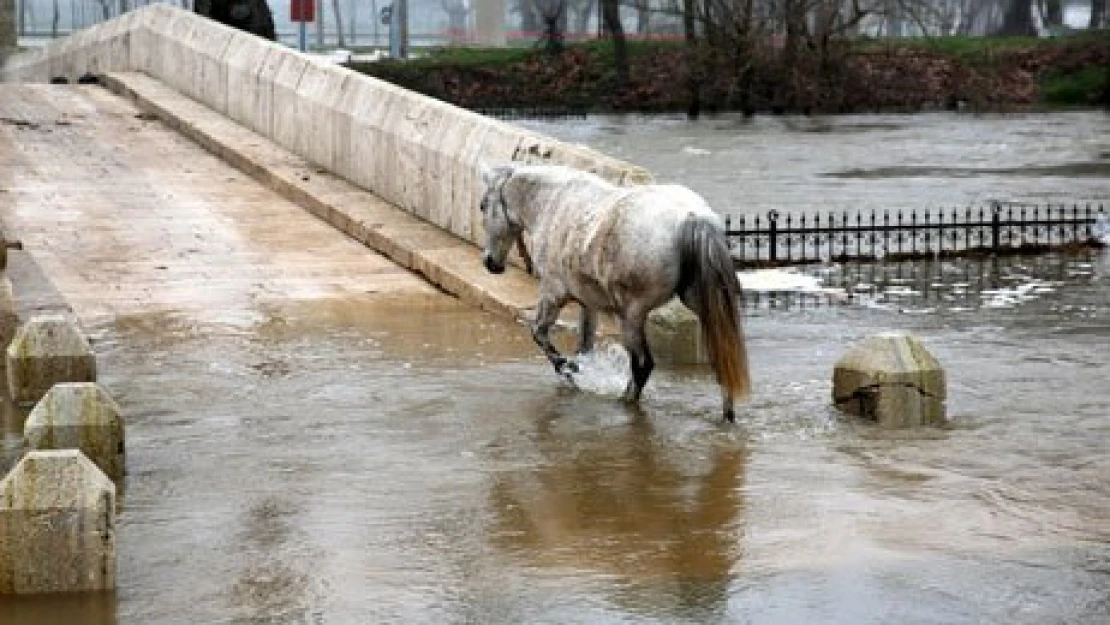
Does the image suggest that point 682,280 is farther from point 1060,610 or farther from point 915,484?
point 1060,610

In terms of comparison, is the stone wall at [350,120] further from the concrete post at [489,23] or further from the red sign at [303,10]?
the concrete post at [489,23]

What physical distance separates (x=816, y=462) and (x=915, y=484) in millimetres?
681

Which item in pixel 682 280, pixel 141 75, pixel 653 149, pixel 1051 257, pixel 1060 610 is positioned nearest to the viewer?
pixel 1060 610

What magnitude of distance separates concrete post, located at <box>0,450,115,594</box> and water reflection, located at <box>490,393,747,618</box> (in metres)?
1.67

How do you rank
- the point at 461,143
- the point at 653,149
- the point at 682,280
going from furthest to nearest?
the point at 653,149 → the point at 461,143 → the point at 682,280

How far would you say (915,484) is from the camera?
1058cm

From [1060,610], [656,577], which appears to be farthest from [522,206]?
[1060,610]

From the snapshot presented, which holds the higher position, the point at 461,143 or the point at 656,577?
the point at 461,143

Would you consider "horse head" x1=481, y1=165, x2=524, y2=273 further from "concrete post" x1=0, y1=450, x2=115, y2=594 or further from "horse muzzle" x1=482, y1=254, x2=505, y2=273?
"concrete post" x1=0, y1=450, x2=115, y2=594

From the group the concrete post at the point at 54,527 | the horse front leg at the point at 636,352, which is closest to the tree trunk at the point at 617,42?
the horse front leg at the point at 636,352

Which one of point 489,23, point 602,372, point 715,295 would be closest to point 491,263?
point 602,372

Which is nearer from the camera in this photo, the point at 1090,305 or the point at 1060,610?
the point at 1060,610

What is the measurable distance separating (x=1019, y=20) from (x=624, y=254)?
6287 centimetres

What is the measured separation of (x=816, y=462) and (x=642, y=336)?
61.5 inches
